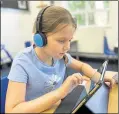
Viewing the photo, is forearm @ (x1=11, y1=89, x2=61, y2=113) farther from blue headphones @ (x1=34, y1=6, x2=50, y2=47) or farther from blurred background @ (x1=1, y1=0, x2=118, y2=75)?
blurred background @ (x1=1, y1=0, x2=118, y2=75)

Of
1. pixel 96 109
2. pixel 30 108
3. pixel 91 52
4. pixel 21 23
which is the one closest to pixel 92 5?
pixel 91 52

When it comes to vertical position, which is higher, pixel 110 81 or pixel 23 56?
pixel 23 56

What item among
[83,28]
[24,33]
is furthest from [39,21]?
[24,33]

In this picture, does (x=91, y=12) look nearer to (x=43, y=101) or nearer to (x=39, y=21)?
(x=39, y=21)

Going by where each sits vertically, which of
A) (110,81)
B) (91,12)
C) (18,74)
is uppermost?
(91,12)

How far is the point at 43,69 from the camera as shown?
89cm

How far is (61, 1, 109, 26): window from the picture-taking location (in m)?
4.57

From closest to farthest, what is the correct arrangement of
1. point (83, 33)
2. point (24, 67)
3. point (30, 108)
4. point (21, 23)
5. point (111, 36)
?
point (30, 108) < point (24, 67) < point (111, 36) < point (83, 33) < point (21, 23)

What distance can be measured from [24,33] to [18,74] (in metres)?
4.62

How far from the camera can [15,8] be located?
192 inches

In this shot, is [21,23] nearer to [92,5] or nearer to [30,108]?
[92,5]

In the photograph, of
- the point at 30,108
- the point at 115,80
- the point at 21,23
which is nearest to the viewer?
the point at 30,108

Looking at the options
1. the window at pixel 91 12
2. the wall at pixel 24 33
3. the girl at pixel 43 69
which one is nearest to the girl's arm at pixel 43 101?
the girl at pixel 43 69

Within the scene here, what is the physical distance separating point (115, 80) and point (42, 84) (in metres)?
0.35
